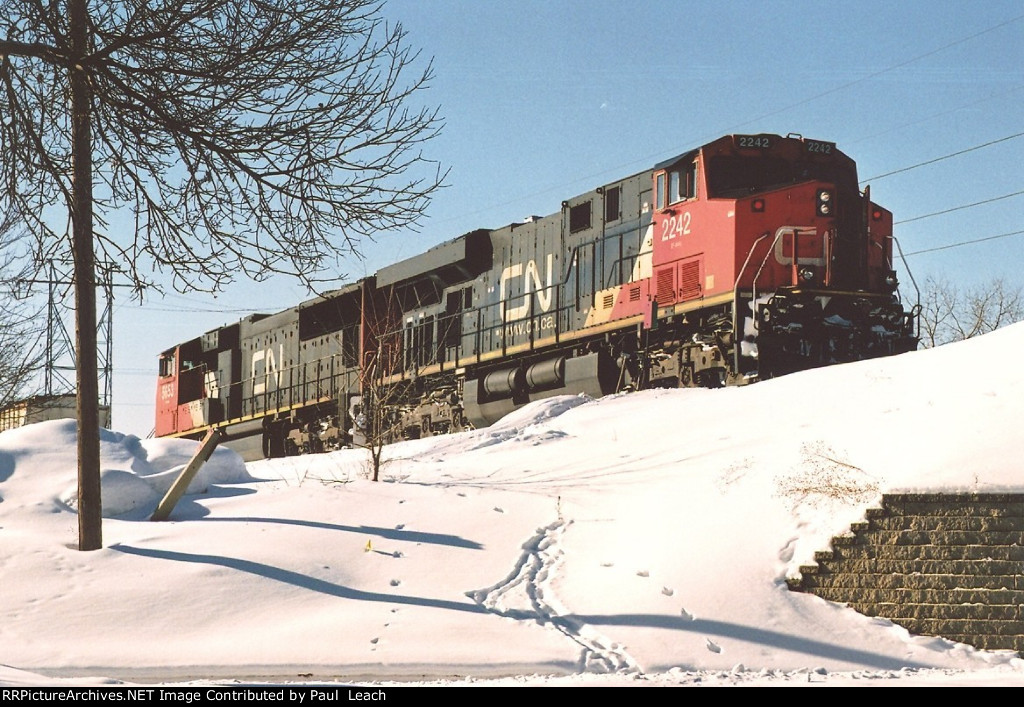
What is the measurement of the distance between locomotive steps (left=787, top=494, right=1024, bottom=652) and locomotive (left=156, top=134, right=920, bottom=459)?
6074 millimetres

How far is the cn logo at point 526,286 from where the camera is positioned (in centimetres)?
2088

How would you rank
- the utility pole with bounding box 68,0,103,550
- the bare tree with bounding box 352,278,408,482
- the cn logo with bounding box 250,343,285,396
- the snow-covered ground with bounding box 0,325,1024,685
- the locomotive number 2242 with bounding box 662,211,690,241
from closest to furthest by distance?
the snow-covered ground with bounding box 0,325,1024,685, the utility pole with bounding box 68,0,103,550, the locomotive number 2242 with bounding box 662,211,690,241, the bare tree with bounding box 352,278,408,482, the cn logo with bounding box 250,343,285,396

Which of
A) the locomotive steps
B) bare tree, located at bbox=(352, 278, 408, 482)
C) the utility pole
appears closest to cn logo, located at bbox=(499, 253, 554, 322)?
bare tree, located at bbox=(352, 278, 408, 482)

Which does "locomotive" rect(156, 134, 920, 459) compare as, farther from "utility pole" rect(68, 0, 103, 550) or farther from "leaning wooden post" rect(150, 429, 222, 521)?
"utility pole" rect(68, 0, 103, 550)

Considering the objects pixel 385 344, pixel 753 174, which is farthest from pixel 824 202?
pixel 385 344

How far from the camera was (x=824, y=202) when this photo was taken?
55.1 ft

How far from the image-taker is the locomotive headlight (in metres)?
16.8

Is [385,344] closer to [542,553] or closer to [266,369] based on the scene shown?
[266,369]

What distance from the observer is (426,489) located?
13992 millimetres

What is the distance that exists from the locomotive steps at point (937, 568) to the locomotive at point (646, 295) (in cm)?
607

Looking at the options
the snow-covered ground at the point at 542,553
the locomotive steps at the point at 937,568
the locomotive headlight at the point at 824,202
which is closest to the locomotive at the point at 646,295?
the locomotive headlight at the point at 824,202
